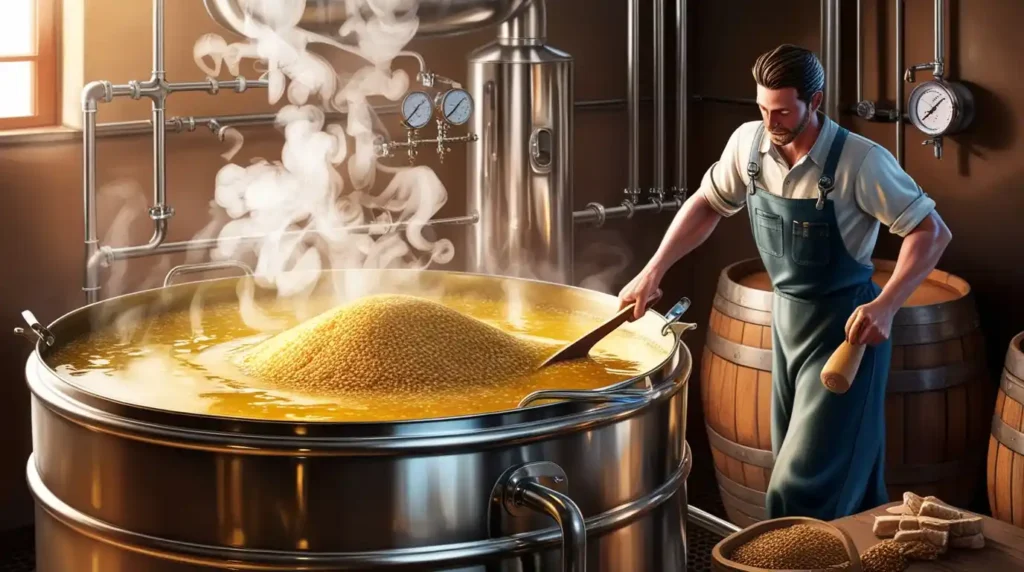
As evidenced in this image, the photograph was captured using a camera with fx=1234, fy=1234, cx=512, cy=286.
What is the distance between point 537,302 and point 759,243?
667 millimetres

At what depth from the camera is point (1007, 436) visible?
3096 millimetres

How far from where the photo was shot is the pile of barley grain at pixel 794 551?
234 centimetres

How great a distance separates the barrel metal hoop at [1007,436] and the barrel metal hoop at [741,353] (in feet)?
2.30

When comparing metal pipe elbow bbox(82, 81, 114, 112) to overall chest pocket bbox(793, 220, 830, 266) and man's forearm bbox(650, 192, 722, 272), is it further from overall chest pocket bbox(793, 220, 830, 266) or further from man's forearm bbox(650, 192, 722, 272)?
overall chest pocket bbox(793, 220, 830, 266)

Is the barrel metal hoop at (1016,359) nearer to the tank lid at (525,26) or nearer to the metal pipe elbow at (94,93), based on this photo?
the tank lid at (525,26)

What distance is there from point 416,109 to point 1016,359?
183 cm

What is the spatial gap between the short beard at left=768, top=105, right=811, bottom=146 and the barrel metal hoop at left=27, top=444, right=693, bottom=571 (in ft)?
3.92

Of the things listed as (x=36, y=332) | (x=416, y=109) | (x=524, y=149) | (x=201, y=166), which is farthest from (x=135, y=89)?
(x=36, y=332)

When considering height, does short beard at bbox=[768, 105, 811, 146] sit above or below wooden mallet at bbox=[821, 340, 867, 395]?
above

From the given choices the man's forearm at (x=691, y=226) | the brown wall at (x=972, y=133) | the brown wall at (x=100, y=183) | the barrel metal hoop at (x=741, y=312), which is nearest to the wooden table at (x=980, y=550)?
the man's forearm at (x=691, y=226)

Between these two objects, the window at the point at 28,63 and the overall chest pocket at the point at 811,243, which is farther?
the window at the point at 28,63

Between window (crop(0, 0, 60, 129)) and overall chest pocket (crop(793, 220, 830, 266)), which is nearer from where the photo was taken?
overall chest pocket (crop(793, 220, 830, 266))

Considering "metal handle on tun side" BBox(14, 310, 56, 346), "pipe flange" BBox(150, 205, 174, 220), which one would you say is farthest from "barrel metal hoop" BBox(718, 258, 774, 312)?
"metal handle on tun side" BBox(14, 310, 56, 346)

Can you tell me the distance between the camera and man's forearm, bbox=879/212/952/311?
2859 millimetres
